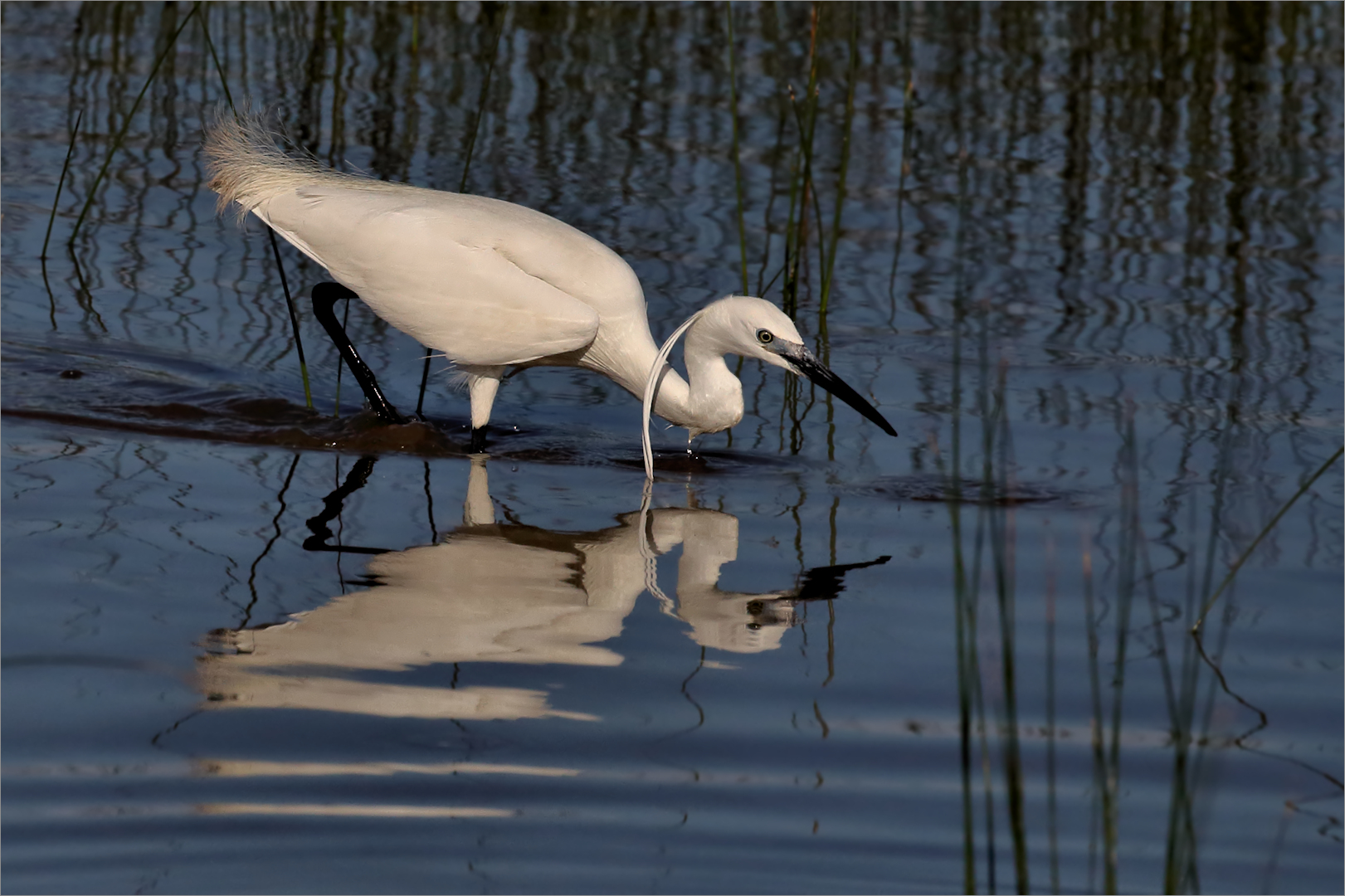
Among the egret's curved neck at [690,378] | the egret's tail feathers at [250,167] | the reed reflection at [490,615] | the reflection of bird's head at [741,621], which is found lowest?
the reflection of bird's head at [741,621]

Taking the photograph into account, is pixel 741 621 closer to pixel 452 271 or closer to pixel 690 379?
pixel 690 379

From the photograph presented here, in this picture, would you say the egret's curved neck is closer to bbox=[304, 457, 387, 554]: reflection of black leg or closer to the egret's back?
the egret's back

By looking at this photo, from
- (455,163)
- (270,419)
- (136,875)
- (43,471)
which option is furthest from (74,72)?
(136,875)

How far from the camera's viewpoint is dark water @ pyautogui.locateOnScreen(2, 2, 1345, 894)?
9.48 ft

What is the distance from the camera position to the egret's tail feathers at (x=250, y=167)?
19.0 ft

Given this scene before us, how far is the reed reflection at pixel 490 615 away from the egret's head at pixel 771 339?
0.58 m

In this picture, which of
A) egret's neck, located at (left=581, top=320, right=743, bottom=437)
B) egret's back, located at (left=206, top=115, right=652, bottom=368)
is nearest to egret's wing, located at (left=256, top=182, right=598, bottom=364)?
egret's back, located at (left=206, top=115, right=652, bottom=368)

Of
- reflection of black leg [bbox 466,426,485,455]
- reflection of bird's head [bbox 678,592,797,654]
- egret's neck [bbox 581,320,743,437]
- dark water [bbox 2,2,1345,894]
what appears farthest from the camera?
reflection of black leg [bbox 466,426,485,455]

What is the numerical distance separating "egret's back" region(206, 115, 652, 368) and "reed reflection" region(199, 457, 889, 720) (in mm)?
817

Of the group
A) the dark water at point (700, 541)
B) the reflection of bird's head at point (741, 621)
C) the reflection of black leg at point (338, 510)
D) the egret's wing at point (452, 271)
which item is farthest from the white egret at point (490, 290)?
the reflection of bird's head at point (741, 621)

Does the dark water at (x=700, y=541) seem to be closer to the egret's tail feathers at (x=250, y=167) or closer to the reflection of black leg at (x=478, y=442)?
the reflection of black leg at (x=478, y=442)

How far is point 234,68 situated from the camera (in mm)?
10742

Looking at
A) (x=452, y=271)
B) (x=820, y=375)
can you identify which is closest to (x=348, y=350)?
(x=452, y=271)

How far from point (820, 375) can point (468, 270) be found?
1.24 m
